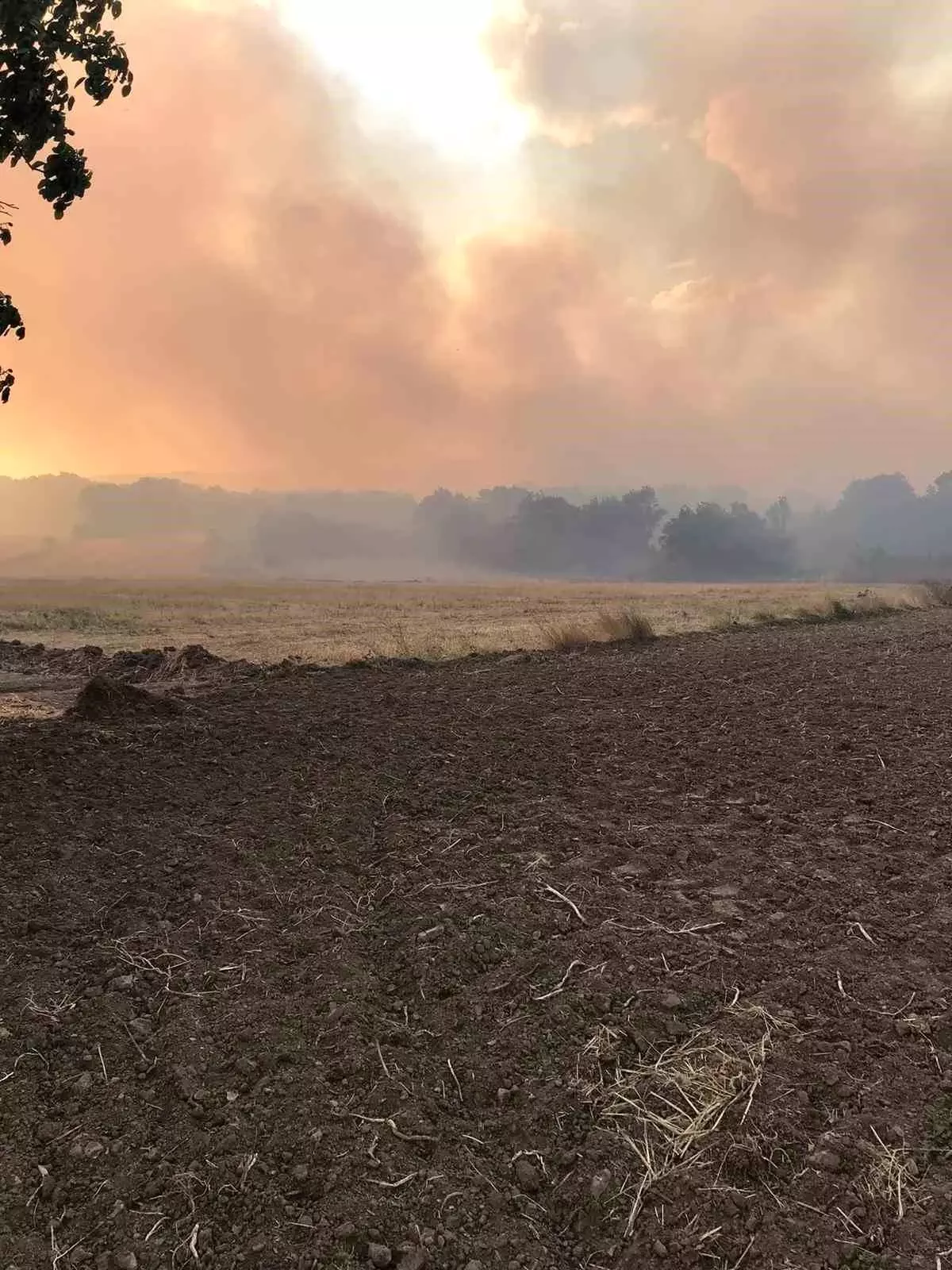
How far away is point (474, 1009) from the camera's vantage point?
3.52 metres

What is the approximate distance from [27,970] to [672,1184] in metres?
3.09

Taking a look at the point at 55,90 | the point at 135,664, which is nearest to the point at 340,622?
the point at 135,664

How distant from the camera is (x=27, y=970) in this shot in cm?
395

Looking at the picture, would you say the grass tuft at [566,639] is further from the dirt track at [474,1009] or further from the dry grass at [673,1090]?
the dry grass at [673,1090]

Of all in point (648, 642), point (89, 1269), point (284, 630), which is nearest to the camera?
point (89, 1269)

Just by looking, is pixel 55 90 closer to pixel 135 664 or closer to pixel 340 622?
pixel 135 664

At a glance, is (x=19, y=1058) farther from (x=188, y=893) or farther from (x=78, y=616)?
(x=78, y=616)

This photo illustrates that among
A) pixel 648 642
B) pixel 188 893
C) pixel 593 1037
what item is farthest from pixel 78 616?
pixel 593 1037

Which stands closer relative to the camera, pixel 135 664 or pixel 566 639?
pixel 566 639

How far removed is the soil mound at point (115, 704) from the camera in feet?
28.3

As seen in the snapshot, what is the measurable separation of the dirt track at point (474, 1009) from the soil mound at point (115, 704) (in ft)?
4.40

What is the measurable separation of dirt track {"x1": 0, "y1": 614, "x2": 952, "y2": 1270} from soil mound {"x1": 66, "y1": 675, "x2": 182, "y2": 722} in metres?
1.34

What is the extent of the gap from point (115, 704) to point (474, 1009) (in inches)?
258

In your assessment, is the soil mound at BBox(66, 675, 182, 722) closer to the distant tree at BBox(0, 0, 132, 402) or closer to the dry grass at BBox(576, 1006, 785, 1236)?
the distant tree at BBox(0, 0, 132, 402)
